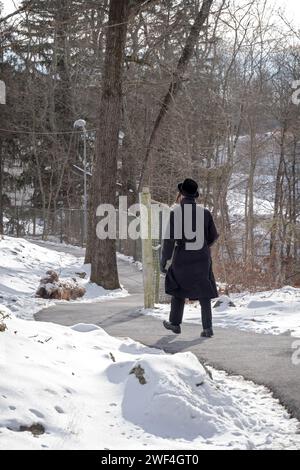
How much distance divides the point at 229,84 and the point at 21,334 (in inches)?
812

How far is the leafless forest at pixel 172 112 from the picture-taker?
13789mm

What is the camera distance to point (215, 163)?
1019 inches

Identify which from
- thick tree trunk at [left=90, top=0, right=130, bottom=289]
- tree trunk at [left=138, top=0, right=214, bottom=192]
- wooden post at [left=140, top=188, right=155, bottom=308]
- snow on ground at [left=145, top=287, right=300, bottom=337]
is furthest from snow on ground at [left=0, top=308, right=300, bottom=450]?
tree trunk at [left=138, top=0, right=214, bottom=192]

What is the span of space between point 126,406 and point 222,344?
9.51ft

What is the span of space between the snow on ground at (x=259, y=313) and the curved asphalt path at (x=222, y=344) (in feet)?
1.27

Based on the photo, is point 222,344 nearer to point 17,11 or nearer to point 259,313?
point 259,313

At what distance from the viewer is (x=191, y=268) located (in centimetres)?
729

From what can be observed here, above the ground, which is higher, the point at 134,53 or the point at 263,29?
the point at 263,29

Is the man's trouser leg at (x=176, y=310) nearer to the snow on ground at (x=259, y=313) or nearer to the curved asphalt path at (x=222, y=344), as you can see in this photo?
the curved asphalt path at (x=222, y=344)

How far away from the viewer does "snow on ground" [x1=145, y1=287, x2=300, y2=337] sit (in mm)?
7950

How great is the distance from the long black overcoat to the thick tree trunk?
6614 millimetres

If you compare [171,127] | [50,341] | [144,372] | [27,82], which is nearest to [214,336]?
[50,341]

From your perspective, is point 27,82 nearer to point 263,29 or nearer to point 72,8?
point 263,29

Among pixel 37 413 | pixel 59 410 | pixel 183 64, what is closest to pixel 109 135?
pixel 183 64
